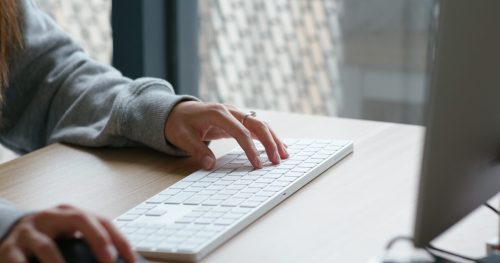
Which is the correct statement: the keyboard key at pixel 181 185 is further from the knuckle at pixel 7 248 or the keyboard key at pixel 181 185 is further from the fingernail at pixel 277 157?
the knuckle at pixel 7 248

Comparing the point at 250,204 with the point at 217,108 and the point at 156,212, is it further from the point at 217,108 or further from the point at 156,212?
the point at 217,108

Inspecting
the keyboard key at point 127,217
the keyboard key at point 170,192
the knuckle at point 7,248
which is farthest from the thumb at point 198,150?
the knuckle at point 7,248

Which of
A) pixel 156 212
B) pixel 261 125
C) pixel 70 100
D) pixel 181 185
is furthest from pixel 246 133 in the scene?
pixel 70 100

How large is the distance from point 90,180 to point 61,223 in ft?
1.21

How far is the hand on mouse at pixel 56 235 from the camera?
2.52ft

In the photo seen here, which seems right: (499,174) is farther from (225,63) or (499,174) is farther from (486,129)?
(225,63)

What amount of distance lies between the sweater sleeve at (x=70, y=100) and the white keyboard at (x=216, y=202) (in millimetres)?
149

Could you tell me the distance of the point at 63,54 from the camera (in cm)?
149

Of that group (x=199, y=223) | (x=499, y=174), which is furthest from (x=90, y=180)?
(x=499, y=174)

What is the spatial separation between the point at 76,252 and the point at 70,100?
0.68m

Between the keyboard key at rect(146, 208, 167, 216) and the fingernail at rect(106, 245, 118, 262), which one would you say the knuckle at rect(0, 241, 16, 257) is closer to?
the fingernail at rect(106, 245, 118, 262)

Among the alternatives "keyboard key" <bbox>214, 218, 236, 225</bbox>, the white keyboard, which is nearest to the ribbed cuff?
the white keyboard

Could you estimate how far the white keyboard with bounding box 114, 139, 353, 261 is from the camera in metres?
0.90

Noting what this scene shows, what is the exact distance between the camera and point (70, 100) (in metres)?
1.42
